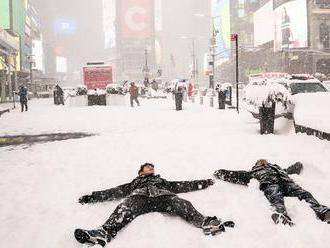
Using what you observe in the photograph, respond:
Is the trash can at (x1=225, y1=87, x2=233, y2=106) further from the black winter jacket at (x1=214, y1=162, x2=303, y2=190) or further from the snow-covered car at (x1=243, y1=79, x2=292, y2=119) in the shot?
the black winter jacket at (x1=214, y1=162, x2=303, y2=190)

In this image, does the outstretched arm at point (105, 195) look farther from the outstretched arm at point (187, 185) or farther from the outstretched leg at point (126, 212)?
the outstretched leg at point (126, 212)

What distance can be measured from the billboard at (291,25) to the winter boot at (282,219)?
176ft

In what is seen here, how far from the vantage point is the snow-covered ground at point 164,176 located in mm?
4891

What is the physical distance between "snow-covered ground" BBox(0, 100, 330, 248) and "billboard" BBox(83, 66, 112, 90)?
23.7 metres

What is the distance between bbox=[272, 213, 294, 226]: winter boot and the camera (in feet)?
16.3

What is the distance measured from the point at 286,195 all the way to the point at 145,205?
1893 millimetres

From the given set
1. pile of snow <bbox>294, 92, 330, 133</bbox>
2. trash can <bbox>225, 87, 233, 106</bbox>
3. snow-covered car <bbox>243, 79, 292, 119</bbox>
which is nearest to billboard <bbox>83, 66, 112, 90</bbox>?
trash can <bbox>225, 87, 233, 106</bbox>

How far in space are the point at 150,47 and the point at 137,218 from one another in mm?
154487

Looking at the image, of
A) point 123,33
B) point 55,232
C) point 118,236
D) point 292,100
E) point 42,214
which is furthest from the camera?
point 123,33

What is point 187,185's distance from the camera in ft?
21.8

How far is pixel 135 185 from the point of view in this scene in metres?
6.11

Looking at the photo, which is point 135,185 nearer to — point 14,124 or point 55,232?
point 55,232

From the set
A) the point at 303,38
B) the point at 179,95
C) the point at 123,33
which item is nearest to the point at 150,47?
the point at 123,33

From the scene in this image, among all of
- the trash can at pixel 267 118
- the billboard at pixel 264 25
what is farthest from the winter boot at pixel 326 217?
the billboard at pixel 264 25
